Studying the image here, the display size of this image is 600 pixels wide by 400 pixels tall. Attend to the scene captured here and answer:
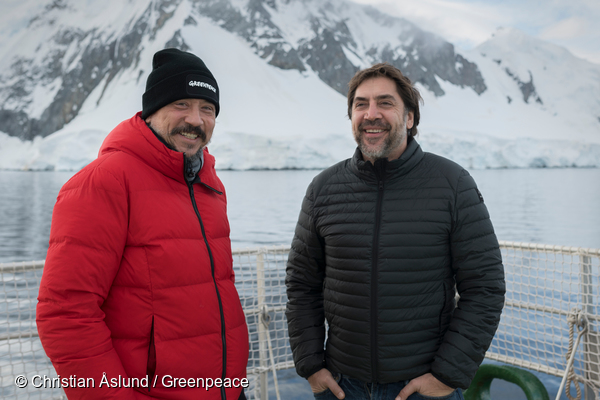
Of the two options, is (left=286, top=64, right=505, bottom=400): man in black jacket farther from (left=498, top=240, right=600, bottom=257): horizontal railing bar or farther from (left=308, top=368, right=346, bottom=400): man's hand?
(left=498, top=240, right=600, bottom=257): horizontal railing bar

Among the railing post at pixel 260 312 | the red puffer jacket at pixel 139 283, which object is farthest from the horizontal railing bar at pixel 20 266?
the railing post at pixel 260 312

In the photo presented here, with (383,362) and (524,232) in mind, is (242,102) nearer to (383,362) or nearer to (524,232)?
(524,232)

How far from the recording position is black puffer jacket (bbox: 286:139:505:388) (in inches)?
55.2

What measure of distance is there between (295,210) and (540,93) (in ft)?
283

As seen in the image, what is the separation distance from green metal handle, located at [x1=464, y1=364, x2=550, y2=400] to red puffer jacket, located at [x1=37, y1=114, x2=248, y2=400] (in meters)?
1.57

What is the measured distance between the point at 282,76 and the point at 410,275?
6824 centimetres

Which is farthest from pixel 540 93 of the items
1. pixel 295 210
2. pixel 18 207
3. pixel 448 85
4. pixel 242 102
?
pixel 18 207

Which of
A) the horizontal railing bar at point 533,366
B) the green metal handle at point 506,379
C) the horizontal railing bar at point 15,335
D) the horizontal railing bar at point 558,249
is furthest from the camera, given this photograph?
the green metal handle at point 506,379

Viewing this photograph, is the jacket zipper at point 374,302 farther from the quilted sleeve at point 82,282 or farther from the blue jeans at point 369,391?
the quilted sleeve at point 82,282

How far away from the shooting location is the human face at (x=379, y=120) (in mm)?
1537

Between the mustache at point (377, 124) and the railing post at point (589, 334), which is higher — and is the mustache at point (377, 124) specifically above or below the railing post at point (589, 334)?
above

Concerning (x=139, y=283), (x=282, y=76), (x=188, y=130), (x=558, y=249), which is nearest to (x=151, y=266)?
(x=139, y=283)

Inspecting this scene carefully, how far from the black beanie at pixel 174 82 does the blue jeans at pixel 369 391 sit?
113cm

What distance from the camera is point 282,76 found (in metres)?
66.7
